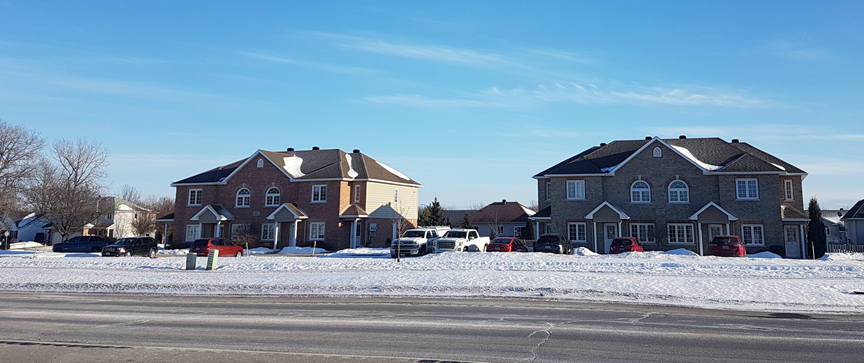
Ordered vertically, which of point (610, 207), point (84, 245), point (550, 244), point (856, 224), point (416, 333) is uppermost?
point (610, 207)

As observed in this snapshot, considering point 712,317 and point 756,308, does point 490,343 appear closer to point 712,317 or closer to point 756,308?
point 712,317

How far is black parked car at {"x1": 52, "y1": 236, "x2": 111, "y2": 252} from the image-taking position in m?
40.9

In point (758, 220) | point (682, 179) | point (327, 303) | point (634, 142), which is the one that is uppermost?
point (634, 142)

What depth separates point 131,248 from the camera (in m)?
35.5

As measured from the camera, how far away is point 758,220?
37.6m

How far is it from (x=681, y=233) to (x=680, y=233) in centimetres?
6

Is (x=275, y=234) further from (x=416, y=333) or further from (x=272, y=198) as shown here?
(x=416, y=333)

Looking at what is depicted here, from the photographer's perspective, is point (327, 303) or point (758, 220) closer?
point (327, 303)

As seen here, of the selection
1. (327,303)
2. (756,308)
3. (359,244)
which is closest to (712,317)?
(756,308)

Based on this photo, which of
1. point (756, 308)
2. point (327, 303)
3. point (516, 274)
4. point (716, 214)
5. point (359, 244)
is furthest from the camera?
point (359, 244)

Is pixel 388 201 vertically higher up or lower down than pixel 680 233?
higher up

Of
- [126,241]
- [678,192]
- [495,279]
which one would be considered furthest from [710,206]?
[126,241]

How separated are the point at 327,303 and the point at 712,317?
9762 millimetres

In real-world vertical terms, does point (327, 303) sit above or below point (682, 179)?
below
